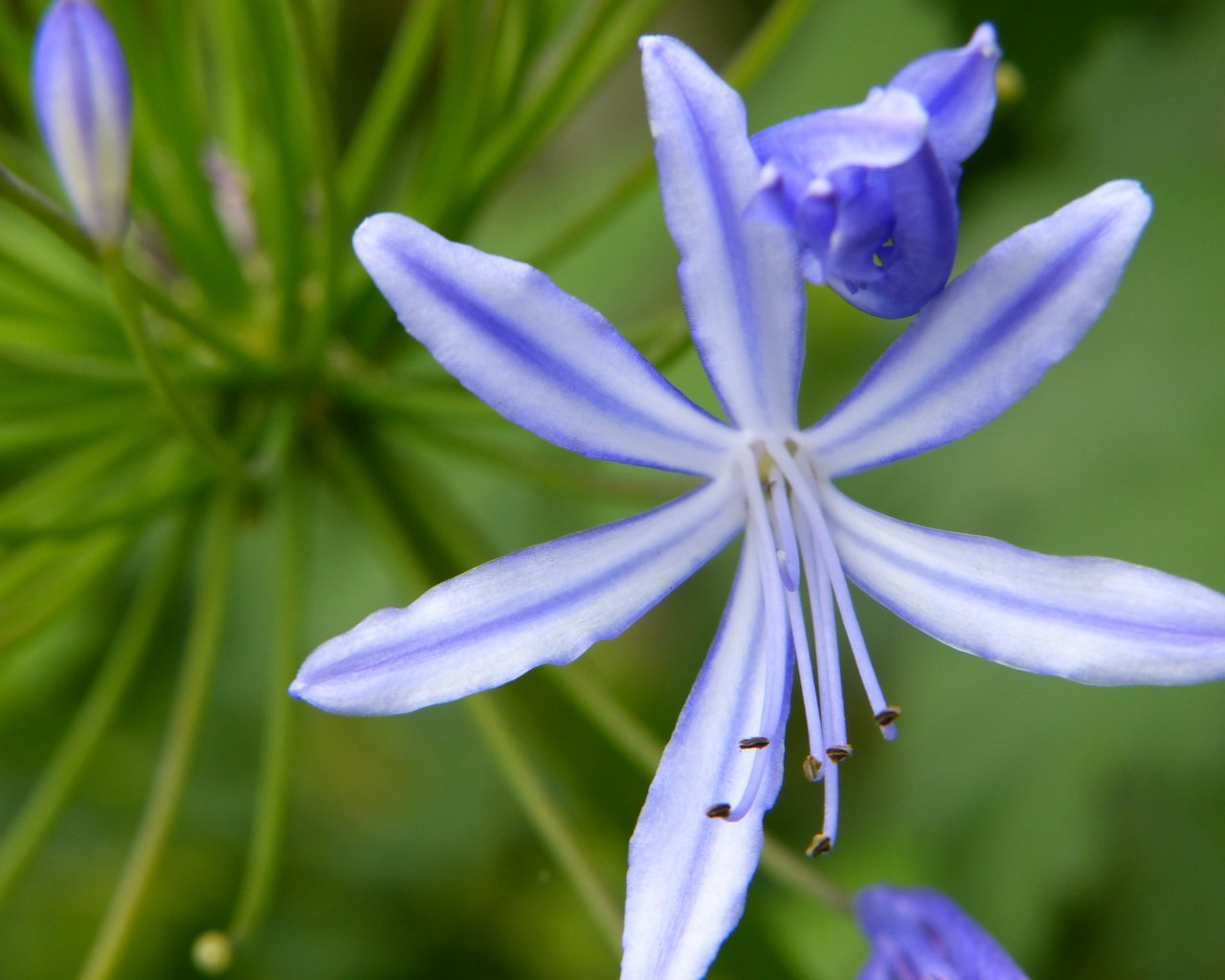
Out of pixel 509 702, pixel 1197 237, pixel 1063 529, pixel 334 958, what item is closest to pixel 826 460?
pixel 509 702

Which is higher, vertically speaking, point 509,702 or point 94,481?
point 94,481

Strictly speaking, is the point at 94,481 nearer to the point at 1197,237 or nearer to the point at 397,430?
the point at 397,430

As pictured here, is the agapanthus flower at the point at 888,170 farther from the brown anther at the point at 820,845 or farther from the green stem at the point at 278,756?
the green stem at the point at 278,756

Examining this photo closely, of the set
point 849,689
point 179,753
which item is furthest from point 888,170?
point 849,689

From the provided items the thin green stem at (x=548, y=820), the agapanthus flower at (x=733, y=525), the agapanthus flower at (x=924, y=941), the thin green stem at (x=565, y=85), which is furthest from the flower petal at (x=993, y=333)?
the thin green stem at (x=565, y=85)

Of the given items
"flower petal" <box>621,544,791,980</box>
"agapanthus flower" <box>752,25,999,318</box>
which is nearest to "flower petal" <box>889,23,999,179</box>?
"agapanthus flower" <box>752,25,999,318</box>

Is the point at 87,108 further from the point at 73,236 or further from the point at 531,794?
the point at 531,794

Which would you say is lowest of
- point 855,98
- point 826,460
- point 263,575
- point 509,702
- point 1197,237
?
point 826,460
